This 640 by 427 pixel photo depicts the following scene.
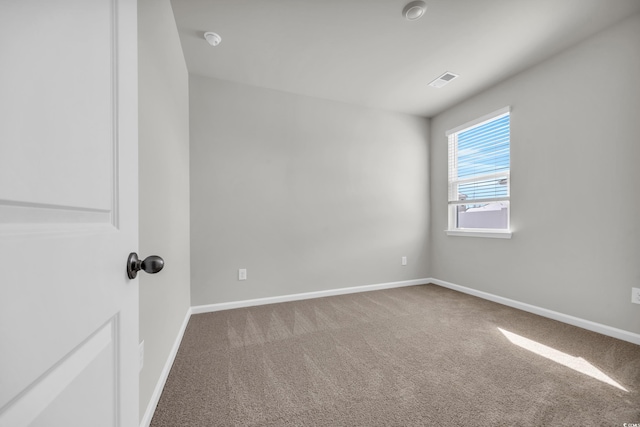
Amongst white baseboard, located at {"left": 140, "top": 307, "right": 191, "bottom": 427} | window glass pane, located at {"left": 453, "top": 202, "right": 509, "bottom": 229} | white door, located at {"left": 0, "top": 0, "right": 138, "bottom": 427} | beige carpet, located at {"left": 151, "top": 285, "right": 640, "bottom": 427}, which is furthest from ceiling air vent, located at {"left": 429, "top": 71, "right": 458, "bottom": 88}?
white baseboard, located at {"left": 140, "top": 307, "right": 191, "bottom": 427}

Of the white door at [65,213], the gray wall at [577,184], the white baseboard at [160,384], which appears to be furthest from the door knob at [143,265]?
the gray wall at [577,184]

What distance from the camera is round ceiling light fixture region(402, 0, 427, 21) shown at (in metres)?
1.81

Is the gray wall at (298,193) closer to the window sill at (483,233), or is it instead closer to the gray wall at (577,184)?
the window sill at (483,233)

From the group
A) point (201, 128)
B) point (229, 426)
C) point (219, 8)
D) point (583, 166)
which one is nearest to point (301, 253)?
point (201, 128)

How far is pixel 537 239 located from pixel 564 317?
73 cm

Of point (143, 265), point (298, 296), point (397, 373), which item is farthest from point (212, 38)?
point (397, 373)

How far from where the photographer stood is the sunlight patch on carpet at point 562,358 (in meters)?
1.57

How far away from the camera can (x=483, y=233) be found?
308cm

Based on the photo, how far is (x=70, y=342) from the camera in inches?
14.9

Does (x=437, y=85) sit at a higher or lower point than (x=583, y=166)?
higher

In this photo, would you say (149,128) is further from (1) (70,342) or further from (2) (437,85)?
(2) (437,85)

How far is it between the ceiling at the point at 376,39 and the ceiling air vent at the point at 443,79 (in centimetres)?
5

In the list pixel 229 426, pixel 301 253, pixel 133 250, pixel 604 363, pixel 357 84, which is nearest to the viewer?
pixel 133 250

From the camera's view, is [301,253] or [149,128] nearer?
[149,128]
